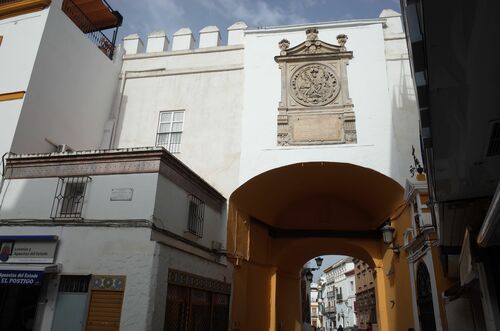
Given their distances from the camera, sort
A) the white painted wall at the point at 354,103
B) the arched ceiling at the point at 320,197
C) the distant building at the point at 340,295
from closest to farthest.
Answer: the white painted wall at the point at 354,103
the arched ceiling at the point at 320,197
the distant building at the point at 340,295

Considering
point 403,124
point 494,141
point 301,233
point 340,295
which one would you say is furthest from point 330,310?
point 494,141

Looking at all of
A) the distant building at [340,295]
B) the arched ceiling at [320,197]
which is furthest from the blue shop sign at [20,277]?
the distant building at [340,295]

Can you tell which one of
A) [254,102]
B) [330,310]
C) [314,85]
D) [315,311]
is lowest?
[330,310]

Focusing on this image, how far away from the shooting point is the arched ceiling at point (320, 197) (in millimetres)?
12727

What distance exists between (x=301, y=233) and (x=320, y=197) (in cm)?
150

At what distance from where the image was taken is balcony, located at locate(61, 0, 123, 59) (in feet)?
47.9

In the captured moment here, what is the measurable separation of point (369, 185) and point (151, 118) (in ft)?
23.8

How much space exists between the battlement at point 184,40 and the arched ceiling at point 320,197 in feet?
16.5

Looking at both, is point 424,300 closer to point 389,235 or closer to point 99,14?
point 389,235

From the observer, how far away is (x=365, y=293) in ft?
99.6

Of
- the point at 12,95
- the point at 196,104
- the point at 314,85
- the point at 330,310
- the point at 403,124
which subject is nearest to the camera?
the point at 12,95

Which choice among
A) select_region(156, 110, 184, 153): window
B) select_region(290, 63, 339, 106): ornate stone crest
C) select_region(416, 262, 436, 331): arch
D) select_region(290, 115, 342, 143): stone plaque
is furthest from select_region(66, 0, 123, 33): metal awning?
select_region(416, 262, 436, 331): arch

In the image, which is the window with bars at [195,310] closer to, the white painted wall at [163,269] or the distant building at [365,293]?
the white painted wall at [163,269]

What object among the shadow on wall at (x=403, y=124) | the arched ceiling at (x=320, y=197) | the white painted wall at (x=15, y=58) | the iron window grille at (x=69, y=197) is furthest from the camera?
the arched ceiling at (x=320, y=197)
